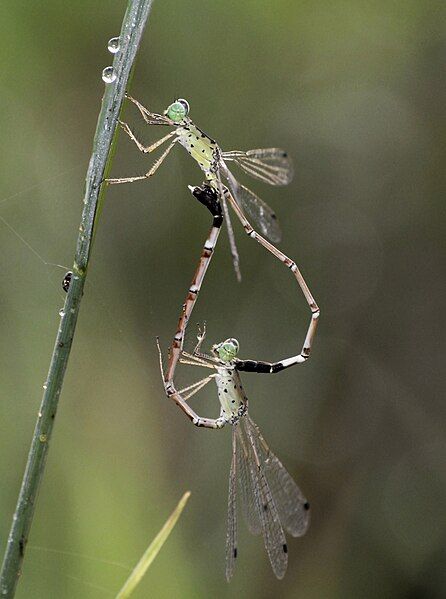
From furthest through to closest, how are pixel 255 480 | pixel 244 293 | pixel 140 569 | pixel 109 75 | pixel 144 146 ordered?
pixel 244 293 < pixel 255 480 < pixel 144 146 < pixel 140 569 < pixel 109 75

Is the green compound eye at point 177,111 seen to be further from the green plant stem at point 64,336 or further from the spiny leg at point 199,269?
the green plant stem at point 64,336

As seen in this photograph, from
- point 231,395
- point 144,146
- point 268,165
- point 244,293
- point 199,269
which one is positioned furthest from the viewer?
point 244,293

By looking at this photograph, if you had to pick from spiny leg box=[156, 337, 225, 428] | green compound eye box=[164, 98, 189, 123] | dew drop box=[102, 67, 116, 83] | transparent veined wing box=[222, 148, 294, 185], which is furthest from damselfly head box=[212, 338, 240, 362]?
dew drop box=[102, 67, 116, 83]

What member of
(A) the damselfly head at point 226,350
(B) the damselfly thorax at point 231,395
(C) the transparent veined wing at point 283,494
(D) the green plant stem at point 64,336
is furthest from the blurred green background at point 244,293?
(D) the green plant stem at point 64,336

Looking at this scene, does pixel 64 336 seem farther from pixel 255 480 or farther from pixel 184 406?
pixel 255 480

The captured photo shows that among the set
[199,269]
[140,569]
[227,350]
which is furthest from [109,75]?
[227,350]

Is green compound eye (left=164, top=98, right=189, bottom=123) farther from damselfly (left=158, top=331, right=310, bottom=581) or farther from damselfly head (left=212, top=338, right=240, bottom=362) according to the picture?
damselfly (left=158, top=331, right=310, bottom=581)
